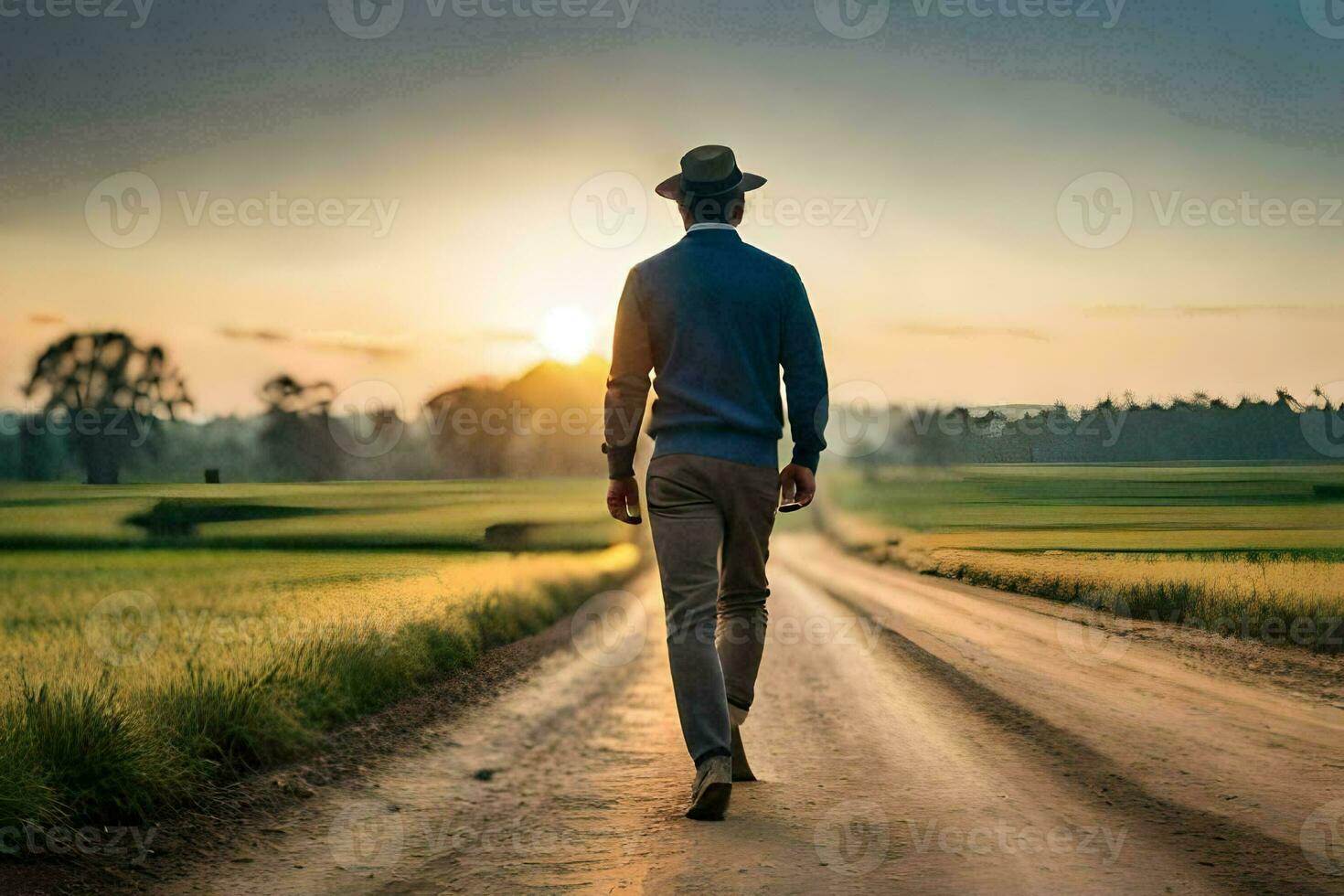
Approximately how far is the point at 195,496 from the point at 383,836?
28.7 ft

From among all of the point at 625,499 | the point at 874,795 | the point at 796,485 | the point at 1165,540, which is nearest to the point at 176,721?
the point at 625,499

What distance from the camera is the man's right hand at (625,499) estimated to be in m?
4.46
